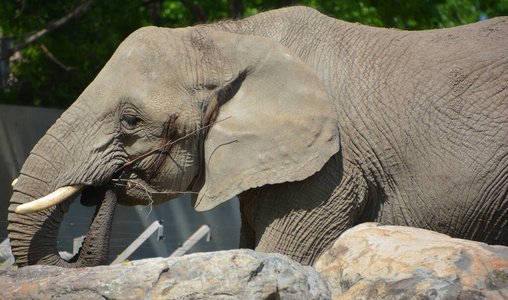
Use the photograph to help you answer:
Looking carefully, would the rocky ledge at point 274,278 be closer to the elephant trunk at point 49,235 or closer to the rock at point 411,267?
the rock at point 411,267

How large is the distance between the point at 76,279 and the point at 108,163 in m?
1.07

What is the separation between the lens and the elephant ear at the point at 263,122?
384 centimetres

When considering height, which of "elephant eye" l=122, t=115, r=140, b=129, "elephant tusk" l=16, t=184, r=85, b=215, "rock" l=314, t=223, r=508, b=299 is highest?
"elephant eye" l=122, t=115, r=140, b=129

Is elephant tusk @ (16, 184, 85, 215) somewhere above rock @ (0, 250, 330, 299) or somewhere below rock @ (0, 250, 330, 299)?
above

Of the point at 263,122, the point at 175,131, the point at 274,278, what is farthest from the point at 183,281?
the point at 263,122

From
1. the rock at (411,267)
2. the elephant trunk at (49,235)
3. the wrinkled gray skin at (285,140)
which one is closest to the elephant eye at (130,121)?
the wrinkled gray skin at (285,140)

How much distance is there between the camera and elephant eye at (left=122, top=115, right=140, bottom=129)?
151 inches

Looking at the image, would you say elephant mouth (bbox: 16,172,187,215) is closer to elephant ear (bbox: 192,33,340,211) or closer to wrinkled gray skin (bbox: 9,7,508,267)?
wrinkled gray skin (bbox: 9,7,508,267)

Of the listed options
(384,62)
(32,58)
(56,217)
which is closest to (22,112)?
(32,58)

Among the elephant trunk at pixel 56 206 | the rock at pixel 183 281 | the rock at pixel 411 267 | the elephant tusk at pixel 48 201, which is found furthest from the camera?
the elephant trunk at pixel 56 206

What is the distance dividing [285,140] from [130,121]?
3.04 feet

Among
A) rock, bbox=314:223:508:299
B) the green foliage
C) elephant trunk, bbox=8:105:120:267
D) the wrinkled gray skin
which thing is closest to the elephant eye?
the wrinkled gray skin

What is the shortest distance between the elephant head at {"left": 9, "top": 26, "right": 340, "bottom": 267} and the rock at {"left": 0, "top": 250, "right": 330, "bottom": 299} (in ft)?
2.76

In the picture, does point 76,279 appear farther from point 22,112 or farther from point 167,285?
point 22,112
